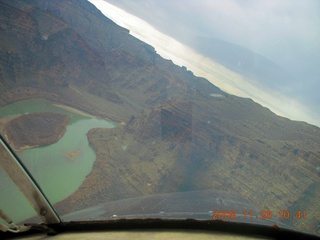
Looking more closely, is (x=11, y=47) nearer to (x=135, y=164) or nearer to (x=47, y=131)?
(x=47, y=131)

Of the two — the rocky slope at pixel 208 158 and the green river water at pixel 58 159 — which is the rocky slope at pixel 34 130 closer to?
the green river water at pixel 58 159

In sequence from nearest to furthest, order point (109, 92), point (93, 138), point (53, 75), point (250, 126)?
point (250, 126)
point (93, 138)
point (53, 75)
point (109, 92)

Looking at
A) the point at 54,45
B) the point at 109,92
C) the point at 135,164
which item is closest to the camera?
the point at 135,164

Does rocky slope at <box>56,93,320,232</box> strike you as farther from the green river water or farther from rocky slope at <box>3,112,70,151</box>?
rocky slope at <box>3,112,70,151</box>

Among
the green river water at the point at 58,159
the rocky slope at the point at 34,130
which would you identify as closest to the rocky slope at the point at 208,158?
the green river water at the point at 58,159

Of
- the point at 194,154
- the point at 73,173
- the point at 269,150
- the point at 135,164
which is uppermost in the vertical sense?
the point at 269,150

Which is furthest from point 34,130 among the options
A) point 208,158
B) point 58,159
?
point 208,158

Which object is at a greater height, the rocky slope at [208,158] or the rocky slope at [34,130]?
the rocky slope at [208,158]

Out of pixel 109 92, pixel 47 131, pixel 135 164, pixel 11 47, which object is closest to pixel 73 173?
pixel 135 164
